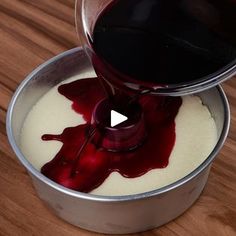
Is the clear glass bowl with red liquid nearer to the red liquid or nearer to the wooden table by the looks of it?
the red liquid

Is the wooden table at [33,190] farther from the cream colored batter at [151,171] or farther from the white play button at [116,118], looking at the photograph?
the white play button at [116,118]

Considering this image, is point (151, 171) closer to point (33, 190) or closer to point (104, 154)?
point (104, 154)

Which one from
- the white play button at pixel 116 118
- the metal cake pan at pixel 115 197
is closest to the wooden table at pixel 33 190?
the metal cake pan at pixel 115 197

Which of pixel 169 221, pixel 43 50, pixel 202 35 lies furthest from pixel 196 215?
pixel 43 50

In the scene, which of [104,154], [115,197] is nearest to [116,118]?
[104,154]

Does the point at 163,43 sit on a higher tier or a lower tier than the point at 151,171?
higher

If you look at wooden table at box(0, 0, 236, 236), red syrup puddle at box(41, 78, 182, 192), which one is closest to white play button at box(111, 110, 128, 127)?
red syrup puddle at box(41, 78, 182, 192)
